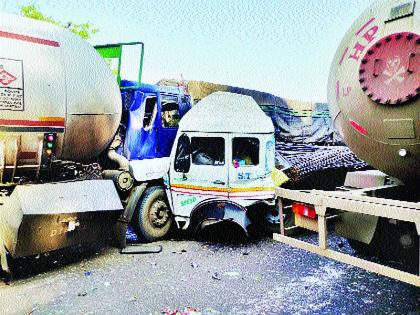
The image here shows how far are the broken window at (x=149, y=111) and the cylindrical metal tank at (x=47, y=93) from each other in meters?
1.53

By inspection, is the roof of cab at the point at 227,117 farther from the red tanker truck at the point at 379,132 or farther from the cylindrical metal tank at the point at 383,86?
the cylindrical metal tank at the point at 383,86

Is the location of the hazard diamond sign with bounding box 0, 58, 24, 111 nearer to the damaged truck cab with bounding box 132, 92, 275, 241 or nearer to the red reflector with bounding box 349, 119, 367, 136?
the damaged truck cab with bounding box 132, 92, 275, 241

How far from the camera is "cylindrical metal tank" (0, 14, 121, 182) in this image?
4836mm

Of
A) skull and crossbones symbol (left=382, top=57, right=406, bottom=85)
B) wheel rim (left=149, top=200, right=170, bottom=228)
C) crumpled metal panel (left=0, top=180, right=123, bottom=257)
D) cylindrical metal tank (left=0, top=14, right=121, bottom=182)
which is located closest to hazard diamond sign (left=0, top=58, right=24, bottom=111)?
cylindrical metal tank (left=0, top=14, right=121, bottom=182)

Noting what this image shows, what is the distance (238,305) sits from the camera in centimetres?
442

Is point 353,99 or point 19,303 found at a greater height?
point 353,99

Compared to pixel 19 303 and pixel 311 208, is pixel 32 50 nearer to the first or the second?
pixel 19 303

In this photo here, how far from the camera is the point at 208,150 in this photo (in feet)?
23.4

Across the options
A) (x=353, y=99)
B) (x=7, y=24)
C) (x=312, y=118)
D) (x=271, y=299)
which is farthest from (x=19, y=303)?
(x=312, y=118)

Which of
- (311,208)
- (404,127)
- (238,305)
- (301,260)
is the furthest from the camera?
(301,260)

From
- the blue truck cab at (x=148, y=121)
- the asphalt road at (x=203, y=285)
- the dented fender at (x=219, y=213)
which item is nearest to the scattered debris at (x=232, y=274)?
the asphalt road at (x=203, y=285)

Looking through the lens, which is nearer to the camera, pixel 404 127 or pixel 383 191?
pixel 404 127

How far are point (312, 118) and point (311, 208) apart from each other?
1112 centimetres

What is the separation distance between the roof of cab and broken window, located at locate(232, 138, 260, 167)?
0.27 metres
